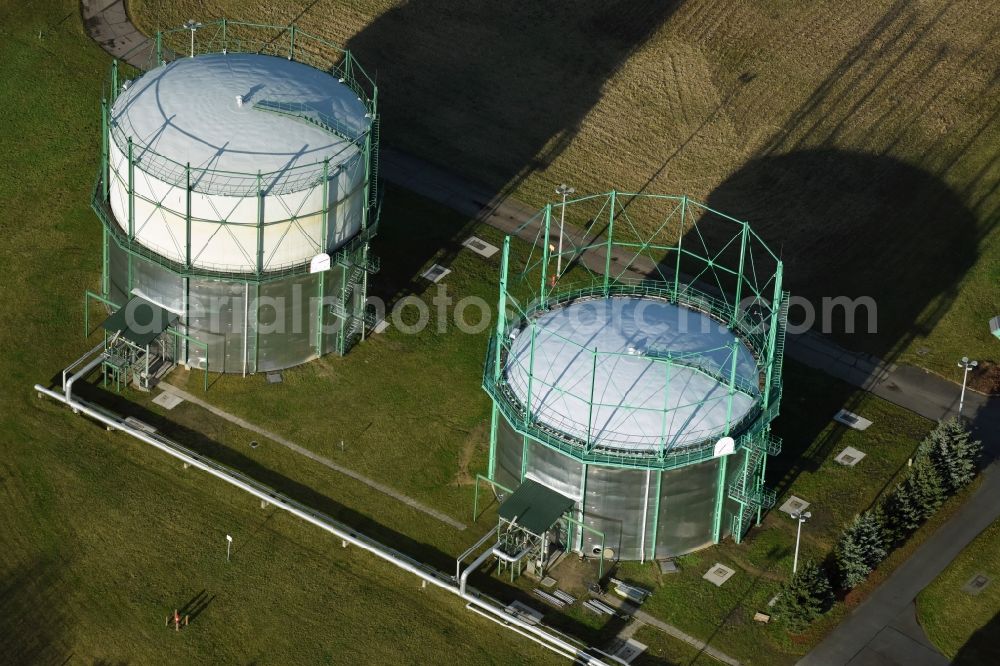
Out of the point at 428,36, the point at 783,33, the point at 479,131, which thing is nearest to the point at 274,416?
the point at 479,131

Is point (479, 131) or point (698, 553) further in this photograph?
point (479, 131)

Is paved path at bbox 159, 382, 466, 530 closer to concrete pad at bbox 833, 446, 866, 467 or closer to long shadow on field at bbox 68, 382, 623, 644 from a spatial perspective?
long shadow on field at bbox 68, 382, 623, 644

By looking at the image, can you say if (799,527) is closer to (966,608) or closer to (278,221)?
(966,608)

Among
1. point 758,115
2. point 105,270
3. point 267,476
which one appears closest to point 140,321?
point 105,270

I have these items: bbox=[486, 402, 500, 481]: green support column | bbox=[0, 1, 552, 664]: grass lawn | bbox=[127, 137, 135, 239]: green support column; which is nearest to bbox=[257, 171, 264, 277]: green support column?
bbox=[127, 137, 135, 239]: green support column

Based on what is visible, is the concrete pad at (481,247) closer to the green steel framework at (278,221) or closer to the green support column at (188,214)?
the green steel framework at (278,221)

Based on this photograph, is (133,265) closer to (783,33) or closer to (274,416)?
(274,416)
